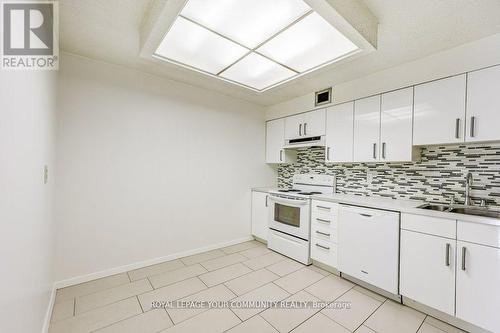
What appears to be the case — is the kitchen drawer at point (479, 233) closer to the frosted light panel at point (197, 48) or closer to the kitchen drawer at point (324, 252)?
the kitchen drawer at point (324, 252)

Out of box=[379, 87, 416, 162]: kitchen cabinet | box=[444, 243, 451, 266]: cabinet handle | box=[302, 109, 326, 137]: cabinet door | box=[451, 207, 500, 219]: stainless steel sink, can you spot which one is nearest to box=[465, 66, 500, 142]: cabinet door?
box=[379, 87, 416, 162]: kitchen cabinet

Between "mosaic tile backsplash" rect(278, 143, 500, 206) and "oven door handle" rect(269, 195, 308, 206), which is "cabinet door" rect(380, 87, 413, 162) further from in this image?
"oven door handle" rect(269, 195, 308, 206)

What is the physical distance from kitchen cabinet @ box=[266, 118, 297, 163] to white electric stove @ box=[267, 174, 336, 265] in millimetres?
454

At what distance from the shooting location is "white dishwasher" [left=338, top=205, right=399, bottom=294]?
2.04 metres

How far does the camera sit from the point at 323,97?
3.03m

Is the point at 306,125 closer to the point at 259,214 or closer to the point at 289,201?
the point at 289,201

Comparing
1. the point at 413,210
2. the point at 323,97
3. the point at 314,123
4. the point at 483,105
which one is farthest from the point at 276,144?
the point at 483,105

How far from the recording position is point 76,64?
7.36 ft

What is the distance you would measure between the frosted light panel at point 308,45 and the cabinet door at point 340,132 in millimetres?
816

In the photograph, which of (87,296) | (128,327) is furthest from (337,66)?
(87,296)

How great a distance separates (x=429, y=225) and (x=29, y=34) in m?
3.18

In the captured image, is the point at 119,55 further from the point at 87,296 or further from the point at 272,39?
the point at 87,296

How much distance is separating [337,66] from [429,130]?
1.13 metres

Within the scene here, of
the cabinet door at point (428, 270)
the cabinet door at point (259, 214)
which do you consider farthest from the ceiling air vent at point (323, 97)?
the cabinet door at point (428, 270)
